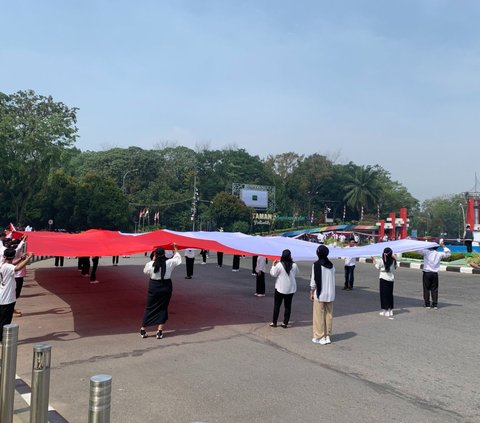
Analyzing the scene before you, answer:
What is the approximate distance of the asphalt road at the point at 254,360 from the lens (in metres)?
4.69

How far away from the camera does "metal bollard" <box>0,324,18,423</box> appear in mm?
3877

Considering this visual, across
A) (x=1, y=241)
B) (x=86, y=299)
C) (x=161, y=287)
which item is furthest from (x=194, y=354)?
(x=1, y=241)

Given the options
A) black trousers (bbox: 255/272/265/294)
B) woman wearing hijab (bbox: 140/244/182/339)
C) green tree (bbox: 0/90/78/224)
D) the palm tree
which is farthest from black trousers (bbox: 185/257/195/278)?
the palm tree

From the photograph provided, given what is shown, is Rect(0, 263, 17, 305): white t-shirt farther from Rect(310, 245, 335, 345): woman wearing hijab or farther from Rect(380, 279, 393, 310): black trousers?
Rect(380, 279, 393, 310): black trousers

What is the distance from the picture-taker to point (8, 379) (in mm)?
3951

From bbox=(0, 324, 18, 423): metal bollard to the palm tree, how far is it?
2880 inches

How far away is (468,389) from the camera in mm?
5434

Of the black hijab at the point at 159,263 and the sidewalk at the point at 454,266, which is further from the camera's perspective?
the sidewalk at the point at 454,266

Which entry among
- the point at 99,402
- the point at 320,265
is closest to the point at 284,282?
the point at 320,265

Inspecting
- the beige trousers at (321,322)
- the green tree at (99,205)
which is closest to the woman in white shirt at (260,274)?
the beige trousers at (321,322)

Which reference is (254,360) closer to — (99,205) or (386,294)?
(386,294)

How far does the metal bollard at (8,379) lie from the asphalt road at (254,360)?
0.67 m

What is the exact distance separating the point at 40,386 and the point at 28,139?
106 ft

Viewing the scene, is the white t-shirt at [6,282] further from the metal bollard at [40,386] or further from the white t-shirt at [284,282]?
the white t-shirt at [284,282]
